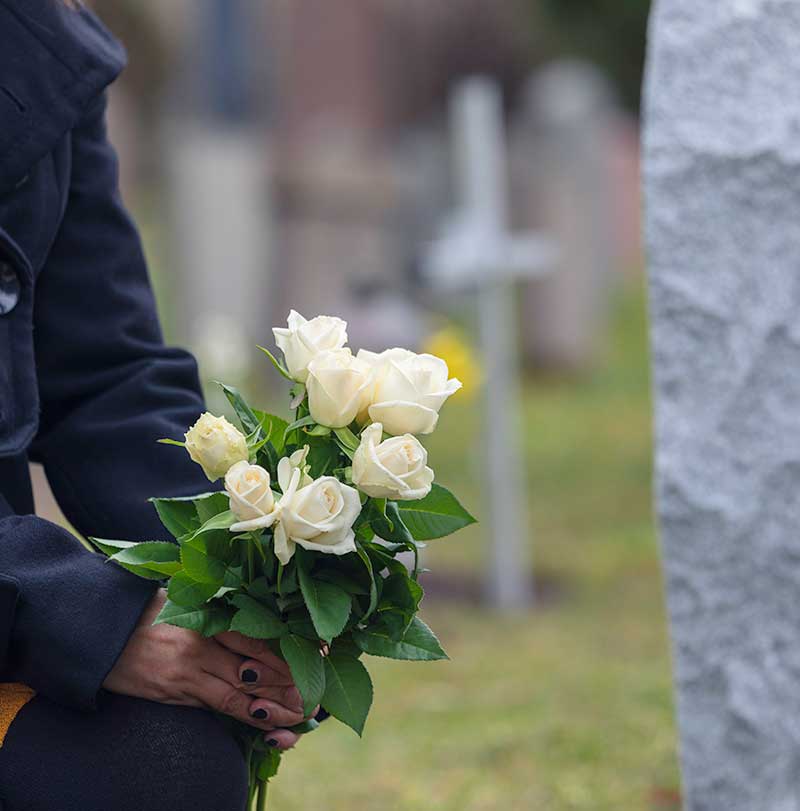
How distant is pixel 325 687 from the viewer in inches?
60.5

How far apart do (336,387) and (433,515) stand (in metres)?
0.21

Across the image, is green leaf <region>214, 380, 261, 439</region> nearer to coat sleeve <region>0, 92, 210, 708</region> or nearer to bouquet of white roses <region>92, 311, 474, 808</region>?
bouquet of white roses <region>92, 311, 474, 808</region>

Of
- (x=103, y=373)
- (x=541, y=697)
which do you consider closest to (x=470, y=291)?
(x=541, y=697)

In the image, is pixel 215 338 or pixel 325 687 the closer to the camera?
pixel 325 687

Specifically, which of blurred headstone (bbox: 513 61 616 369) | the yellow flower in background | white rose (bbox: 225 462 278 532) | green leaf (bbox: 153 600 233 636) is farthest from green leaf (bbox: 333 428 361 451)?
blurred headstone (bbox: 513 61 616 369)

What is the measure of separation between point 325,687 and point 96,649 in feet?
0.79

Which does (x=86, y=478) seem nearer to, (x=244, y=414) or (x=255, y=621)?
(x=244, y=414)

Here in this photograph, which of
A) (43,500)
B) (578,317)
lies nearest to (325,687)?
(43,500)

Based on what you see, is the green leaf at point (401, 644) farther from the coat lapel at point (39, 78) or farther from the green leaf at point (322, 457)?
the coat lapel at point (39, 78)

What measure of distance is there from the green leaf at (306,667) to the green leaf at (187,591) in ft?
0.30

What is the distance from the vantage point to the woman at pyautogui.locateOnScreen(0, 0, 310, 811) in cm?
154

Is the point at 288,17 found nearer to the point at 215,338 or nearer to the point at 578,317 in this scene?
the point at 578,317

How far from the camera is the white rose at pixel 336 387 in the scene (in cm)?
146

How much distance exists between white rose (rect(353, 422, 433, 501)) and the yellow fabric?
0.45 m
